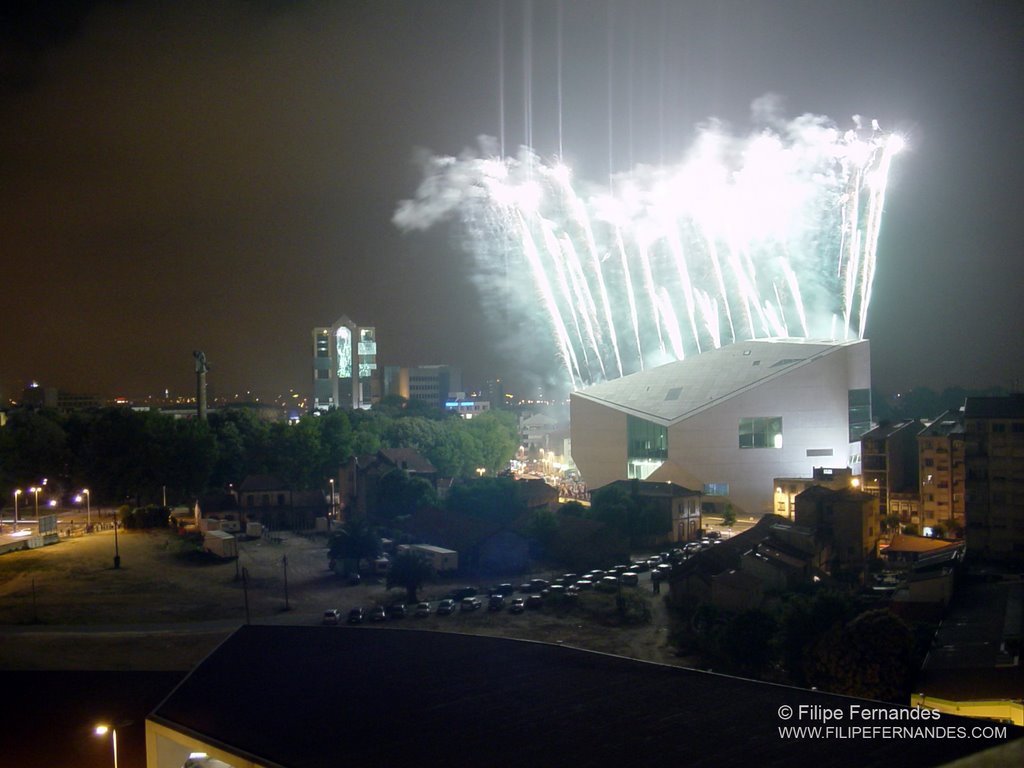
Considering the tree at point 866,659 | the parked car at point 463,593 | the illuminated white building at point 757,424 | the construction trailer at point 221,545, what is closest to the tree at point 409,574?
the parked car at point 463,593

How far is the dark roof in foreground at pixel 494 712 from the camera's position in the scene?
5.00m

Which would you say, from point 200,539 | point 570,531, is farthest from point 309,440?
point 570,531

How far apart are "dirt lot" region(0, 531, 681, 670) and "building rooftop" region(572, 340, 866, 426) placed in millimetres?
10757

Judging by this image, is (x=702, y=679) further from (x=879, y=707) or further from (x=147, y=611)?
(x=147, y=611)

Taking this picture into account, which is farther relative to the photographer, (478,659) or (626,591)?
(626,591)

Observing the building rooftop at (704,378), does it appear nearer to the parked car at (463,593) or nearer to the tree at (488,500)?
the tree at (488,500)

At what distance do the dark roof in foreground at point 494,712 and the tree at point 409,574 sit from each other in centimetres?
764

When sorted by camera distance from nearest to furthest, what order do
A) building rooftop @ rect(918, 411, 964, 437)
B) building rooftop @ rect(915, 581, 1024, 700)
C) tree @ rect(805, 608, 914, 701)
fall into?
building rooftop @ rect(915, 581, 1024, 700) → tree @ rect(805, 608, 914, 701) → building rooftop @ rect(918, 411, 964, 437)

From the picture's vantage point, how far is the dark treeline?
25.4 meters

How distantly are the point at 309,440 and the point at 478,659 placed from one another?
2216 centimetres

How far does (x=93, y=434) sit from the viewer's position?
26344 millimetres

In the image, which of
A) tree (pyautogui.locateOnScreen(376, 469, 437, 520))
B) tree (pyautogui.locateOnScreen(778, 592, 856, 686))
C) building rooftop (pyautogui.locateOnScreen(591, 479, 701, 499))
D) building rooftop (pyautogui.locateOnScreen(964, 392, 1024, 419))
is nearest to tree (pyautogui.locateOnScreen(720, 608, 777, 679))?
tree (pyautogui.locateOnScreen(778, 592, 856, 686))

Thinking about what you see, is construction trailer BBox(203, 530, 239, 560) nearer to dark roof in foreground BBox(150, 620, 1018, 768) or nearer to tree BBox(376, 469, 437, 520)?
tree BBox(376, 469, 437, 520)

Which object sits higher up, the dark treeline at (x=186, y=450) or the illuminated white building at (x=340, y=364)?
the illuminated white building at (x=340, y=364)
